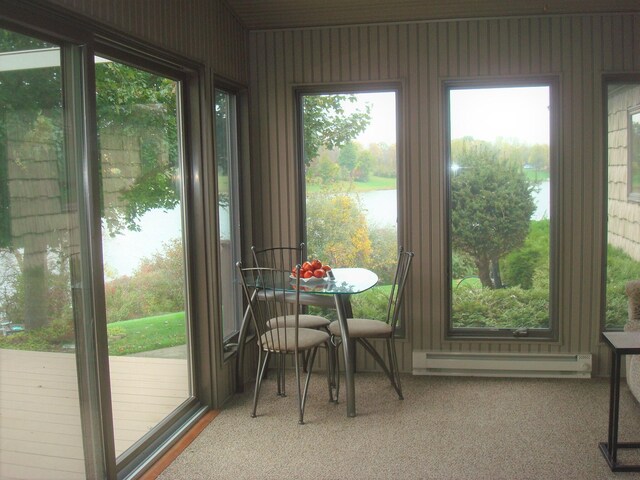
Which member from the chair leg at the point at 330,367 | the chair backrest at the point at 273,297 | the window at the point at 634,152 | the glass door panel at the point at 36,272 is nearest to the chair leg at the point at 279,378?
the chair backrest at the point at 273,297

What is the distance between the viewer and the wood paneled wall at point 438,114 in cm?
458

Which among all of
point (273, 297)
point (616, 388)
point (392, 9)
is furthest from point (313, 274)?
point (392, 9)

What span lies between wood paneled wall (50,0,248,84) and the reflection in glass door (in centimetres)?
23

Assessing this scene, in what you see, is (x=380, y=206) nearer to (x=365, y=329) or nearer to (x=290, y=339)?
(x=365, y=329)

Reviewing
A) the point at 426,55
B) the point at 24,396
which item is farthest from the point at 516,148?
the point at 24,396

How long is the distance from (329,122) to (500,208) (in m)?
1.50

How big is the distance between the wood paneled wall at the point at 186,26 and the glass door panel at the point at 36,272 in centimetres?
39

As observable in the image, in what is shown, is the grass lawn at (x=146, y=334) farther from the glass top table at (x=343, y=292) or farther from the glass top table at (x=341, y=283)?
the glass top table at (x=341, y=283)

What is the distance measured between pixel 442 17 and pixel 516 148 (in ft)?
3.72

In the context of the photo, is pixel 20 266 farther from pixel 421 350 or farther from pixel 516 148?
pixel 516 148

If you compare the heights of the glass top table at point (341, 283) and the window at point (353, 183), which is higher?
the window at point (353, 183)

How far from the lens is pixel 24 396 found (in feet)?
7.80

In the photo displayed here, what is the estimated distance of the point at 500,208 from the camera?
188 inches

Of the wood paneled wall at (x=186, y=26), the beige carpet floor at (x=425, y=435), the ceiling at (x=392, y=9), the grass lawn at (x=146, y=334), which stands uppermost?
the ceiling at (x=392, y=9)
